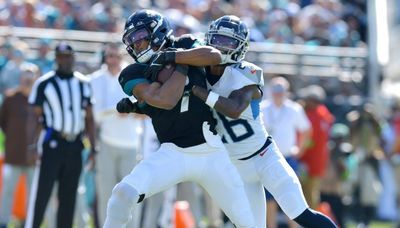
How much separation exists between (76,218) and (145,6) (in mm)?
5709

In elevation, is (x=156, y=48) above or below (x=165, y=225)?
above

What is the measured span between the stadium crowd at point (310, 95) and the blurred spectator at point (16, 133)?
0.59ft

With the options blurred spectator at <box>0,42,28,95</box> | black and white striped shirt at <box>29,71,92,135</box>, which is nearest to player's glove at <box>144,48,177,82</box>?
black and white striped shirt at <box>29,71,92,135</box>

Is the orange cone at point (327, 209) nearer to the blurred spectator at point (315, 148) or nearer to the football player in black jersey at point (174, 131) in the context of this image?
the blurred spectator at point (315, 148)

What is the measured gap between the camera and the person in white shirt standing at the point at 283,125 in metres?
11.7

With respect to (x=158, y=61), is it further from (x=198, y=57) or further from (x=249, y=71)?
(x=249, y=71)

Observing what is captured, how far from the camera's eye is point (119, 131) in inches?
429

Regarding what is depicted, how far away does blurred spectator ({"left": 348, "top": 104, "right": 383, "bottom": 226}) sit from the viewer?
538 inches

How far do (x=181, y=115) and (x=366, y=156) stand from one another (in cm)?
717

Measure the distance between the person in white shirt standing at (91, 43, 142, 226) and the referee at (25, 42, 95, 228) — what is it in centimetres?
79

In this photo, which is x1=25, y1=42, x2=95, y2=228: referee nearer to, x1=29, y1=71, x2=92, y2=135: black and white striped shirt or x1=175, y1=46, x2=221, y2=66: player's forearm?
x1=29, y1=71, x2=92, y2=135: black and white striped shirt

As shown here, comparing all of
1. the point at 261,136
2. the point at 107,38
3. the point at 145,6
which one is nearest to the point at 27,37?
the point at 107,38

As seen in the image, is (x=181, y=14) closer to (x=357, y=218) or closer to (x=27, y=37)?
(x=27, y=37)

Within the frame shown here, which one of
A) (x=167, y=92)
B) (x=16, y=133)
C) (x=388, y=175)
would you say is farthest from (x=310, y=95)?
(x=167, y=92)
